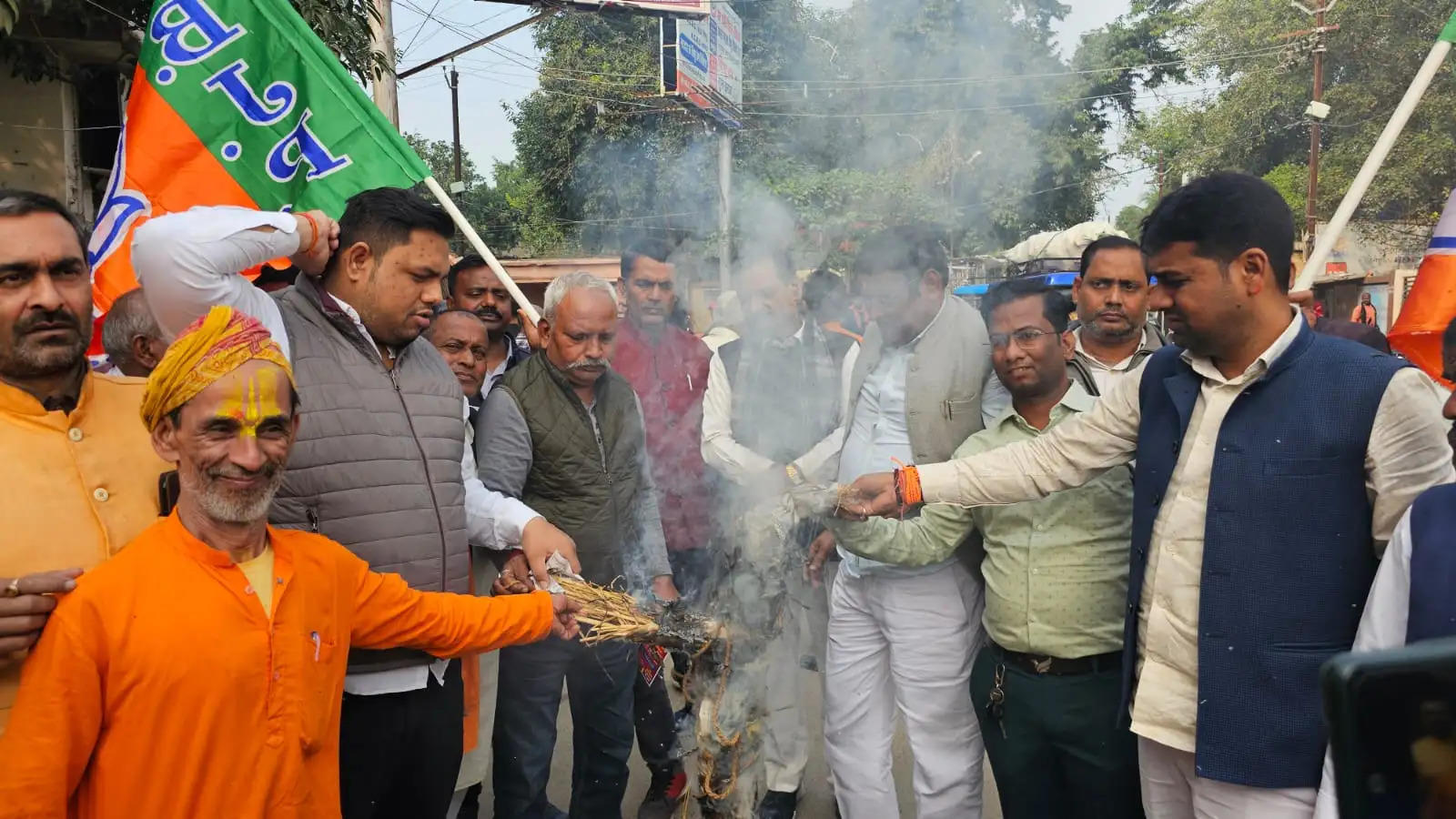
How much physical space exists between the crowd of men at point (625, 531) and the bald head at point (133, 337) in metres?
0.02

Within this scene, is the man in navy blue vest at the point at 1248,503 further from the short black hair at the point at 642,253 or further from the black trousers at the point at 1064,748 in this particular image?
the short black hair at the point at 642,253

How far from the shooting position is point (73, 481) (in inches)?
79.0

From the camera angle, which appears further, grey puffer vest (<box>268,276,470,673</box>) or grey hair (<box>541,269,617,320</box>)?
grey hair (<box>541,269,617,320</box>)

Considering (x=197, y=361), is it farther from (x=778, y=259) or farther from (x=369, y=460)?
(x=778, y=259)

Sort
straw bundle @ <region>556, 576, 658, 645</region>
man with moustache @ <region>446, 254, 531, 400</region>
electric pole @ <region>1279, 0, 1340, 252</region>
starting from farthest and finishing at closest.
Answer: electric pole @ <region>1279, 0, 1340, 252</region> < man with moustache @ <region>446, 254, 531, 400</region> < straw bundle @ <region>556, 576, 658, 645</region>

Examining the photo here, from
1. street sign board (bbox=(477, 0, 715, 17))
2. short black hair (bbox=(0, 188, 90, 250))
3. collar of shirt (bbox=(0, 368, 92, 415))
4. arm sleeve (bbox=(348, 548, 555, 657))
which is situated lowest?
arm sleeve (bbox=(348, 548, 555, 657))

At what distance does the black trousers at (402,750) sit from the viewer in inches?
102

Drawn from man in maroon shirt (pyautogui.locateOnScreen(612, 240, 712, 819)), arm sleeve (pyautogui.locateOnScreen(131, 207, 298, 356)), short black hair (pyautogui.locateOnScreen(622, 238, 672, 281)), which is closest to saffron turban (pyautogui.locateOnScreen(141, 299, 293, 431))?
arm sleeve (pyautogui.locateOnScreen(131, 207, 298, 356))

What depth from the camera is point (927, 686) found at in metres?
3.57

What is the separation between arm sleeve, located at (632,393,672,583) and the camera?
3.93 meters

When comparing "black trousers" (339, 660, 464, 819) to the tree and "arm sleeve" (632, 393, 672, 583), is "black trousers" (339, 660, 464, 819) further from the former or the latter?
the tree

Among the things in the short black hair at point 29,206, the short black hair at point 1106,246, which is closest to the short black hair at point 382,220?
the short black hair at point 29,206

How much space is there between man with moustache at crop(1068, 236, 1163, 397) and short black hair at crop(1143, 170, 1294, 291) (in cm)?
130

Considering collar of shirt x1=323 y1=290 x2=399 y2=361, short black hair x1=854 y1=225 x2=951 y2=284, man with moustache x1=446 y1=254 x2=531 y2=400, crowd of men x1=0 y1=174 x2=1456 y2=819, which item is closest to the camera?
crowd of men x1=0 y1=174 x2=1456 y2=819
